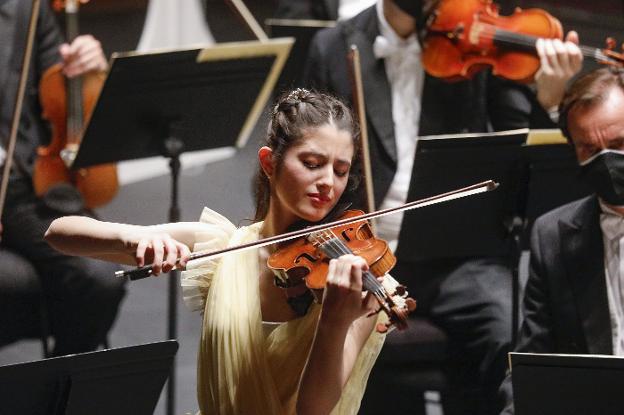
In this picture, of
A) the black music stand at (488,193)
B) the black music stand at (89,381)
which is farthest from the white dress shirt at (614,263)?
the black music stand at (89,381)

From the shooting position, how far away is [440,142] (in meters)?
2.72

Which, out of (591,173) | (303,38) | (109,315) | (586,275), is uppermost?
(303,38)

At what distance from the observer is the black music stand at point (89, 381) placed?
1851mm

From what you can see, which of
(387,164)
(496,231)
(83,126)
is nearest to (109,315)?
(83,126)

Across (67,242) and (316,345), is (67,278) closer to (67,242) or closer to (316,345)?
(67,242)

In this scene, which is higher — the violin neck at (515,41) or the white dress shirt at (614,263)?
the violin neck at (515,41)

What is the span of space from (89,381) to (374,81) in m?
1.61

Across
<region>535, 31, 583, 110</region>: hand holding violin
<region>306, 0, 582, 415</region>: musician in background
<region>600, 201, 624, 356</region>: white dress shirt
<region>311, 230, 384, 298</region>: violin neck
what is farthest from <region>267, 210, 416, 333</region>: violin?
<region>535, 31, 583, 110</region>: hand holding violin

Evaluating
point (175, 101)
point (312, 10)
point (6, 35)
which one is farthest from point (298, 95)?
point (312, 10)

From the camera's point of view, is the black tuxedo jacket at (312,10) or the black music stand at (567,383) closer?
the black music stand at (567,383)

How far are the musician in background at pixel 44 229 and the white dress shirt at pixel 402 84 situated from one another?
80cm

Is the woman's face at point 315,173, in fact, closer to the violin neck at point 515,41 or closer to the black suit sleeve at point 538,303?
the black suit sleeve at point 538,303

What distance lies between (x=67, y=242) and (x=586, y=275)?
1217 millimetres

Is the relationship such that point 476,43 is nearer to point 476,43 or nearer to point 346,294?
point 476,43
